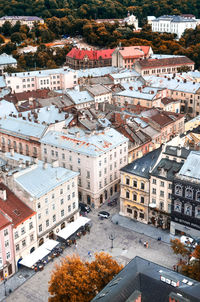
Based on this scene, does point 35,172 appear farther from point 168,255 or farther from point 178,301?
point 178,301

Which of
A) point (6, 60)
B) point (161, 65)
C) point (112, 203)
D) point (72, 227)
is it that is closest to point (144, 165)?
point (112, 203)

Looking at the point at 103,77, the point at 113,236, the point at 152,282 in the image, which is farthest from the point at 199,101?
the point at 152,282

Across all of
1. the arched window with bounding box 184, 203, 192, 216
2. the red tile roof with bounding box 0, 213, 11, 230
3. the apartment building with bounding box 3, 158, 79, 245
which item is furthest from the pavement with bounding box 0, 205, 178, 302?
the red tile roof with bounding box 0, 213, 11, 230

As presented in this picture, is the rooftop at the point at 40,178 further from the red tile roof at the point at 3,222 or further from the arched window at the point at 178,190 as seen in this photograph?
the arched window at the point at 178,190

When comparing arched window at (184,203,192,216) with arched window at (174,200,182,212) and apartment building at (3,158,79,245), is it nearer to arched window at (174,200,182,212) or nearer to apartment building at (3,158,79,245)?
arched window at (174,200,182,212)

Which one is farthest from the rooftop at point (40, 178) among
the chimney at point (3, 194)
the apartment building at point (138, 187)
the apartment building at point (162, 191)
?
the apartment building at point (162, 191)
